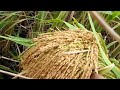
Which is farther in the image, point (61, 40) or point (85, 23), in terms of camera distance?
point (85, 23)

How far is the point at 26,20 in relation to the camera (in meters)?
1.22

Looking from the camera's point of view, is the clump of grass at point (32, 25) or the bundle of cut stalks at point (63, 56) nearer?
the bundle of cut stalks at point (63, 56)

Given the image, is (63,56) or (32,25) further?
(32,25)

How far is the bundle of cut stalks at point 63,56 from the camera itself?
2.57ft

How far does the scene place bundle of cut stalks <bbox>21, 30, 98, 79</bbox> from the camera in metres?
0.78

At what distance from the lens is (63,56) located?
80cm

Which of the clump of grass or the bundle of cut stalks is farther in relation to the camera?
the clump of grass
